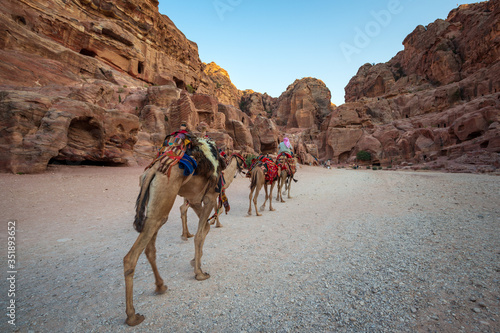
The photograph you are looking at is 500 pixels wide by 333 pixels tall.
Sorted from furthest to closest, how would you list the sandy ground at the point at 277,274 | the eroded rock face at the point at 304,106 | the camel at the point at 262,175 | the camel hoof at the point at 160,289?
1. the eroded rock face at the point at 304,106
2. the camel at the point at 262,175
3. the camel hoof at the point at 160,289
4. the sandy ground at the point at 277,274

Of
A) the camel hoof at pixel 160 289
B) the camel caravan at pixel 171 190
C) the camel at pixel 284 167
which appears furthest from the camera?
the camel at pixel 284 167

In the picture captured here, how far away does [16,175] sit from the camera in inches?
326

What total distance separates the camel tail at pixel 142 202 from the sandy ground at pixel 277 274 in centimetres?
101

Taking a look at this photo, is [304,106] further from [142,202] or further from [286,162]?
[142,202]

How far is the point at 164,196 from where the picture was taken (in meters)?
2.33

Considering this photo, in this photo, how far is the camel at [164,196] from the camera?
2098 mm

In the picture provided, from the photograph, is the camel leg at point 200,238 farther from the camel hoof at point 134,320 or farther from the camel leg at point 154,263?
the camel hoof at point 134,320

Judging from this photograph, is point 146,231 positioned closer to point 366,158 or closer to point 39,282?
point 39,282

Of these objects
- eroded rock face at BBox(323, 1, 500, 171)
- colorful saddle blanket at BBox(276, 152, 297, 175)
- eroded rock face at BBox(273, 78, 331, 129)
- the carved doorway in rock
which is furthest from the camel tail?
eroded rock face at BBox(273, 78, 331, 129)

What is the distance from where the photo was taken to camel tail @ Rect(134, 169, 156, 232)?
2.21 meters

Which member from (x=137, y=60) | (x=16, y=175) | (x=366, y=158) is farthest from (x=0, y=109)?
(x=366, y=158)

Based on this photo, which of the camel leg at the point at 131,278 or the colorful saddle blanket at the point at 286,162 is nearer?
the camel leg at the point at 131,278

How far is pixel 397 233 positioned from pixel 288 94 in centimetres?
7549

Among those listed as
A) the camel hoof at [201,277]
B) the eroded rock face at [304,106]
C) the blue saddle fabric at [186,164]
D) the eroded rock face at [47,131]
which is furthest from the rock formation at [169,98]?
the camel hoof at [201,277]
